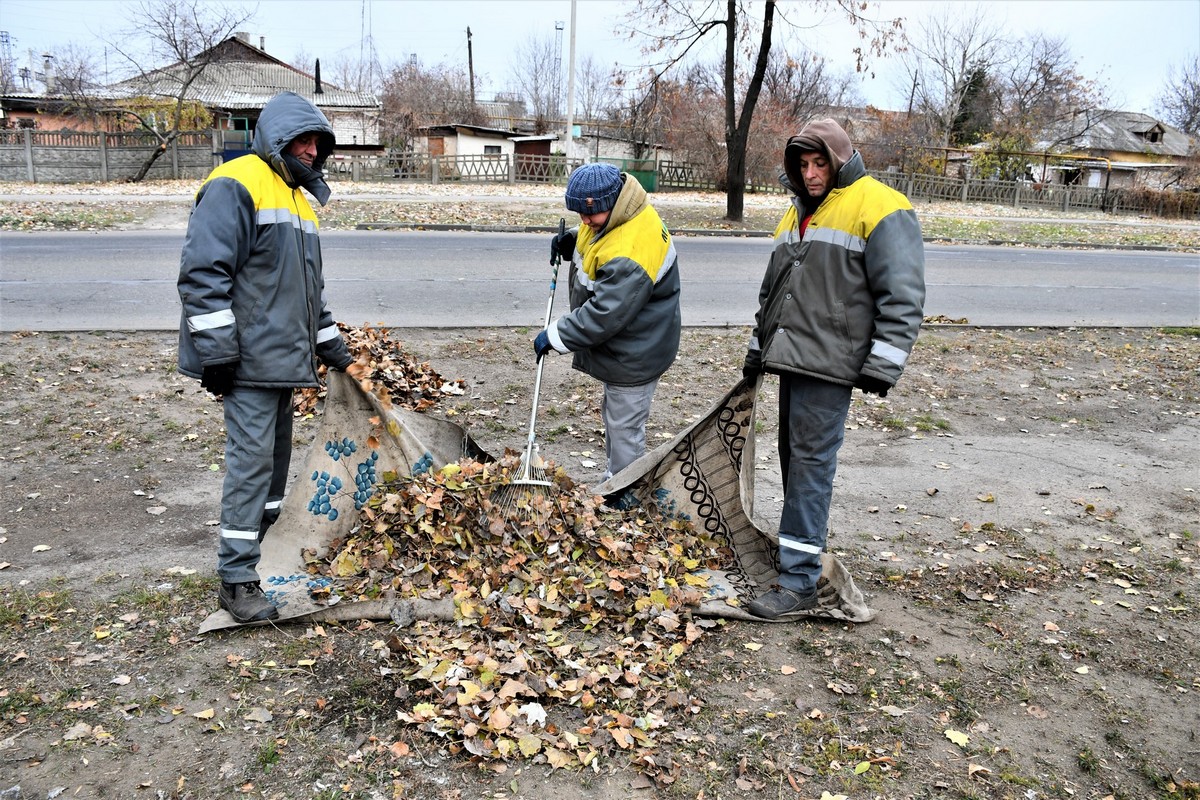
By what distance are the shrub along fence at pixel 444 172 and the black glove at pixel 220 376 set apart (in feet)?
90.3

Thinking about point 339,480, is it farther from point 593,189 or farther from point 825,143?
point 825,143

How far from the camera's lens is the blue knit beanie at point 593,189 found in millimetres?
4020

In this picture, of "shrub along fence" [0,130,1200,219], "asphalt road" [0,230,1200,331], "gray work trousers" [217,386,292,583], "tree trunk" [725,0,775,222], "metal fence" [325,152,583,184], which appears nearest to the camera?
"gray work trousers" [217,386,292,583]

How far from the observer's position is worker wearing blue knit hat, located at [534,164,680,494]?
4.08 meters

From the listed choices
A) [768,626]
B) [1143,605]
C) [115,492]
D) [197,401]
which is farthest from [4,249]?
[1143,605]

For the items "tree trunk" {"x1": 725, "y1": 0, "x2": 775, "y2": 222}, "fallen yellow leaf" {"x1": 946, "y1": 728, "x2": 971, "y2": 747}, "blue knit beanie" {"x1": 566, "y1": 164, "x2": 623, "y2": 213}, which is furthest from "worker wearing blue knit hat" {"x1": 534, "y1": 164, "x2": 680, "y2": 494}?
"tree trunk" {"x1": 725, "y1": 0, "x2": 775, "y2": 222}

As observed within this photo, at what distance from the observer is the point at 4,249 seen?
13109mm

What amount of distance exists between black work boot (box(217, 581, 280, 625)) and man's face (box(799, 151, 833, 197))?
2.78 m

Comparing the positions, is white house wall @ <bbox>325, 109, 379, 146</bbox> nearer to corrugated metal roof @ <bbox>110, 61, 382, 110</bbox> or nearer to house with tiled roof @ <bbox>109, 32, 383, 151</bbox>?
house with tiled roof @ <bbox>109, 32, 383, 151</bbox>

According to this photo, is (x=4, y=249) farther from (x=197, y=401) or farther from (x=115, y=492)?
(x=115, y=492)

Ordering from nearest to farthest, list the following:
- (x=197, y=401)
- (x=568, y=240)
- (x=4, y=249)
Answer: (x=568, y=240), (x=197, y=401), (x=4, y=249)

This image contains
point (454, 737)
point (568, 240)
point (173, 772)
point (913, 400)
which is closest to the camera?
point (173, 772)

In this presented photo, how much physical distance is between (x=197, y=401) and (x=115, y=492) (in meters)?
1.57

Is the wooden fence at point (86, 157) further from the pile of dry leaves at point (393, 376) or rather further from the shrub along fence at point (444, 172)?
the pile of dry leaves at point (393, 376)
